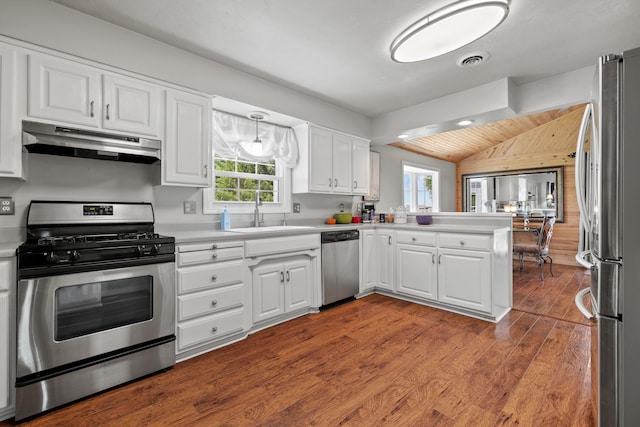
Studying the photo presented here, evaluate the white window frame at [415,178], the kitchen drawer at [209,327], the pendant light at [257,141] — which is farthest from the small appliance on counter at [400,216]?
the kitchen drawer at [209,327]

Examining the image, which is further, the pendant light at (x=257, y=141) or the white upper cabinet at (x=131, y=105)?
the pendant light at (x=257, y=141)

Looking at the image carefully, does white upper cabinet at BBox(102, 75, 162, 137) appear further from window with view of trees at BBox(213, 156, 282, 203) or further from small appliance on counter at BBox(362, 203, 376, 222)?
small appliance on counter at BBox(362, 203, 376, 222)

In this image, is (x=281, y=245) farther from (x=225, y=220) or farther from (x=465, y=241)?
(x=465, y=241)

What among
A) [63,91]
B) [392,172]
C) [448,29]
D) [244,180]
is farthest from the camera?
[392,172]

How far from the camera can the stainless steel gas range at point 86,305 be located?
163 cm

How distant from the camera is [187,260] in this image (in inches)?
87.6

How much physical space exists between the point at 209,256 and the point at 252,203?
3.80 ft

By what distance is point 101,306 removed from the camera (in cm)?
186

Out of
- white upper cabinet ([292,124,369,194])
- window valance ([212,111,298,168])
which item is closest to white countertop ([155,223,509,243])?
white upper cabinet ([292,124,369,194])

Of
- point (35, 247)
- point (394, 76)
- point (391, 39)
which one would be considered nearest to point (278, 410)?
point (35, 247)

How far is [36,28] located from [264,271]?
231 centimetres

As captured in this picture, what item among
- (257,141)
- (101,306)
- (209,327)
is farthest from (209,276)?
(257,141)

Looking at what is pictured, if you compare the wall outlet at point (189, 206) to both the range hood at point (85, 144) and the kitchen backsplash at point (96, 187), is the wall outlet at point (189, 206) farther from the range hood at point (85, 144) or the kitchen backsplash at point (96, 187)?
the range hood at point (85, 144)

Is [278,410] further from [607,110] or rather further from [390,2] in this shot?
[390,2]
